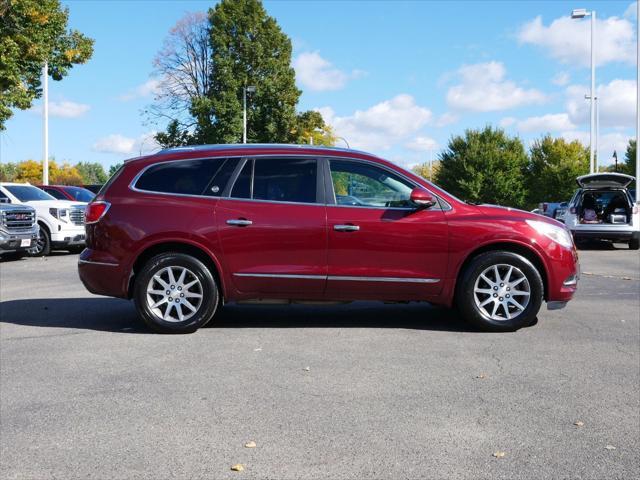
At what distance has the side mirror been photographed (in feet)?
22.6

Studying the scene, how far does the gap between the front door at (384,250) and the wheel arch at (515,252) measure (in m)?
0.24

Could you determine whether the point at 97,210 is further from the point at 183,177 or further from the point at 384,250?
the point at 384,250

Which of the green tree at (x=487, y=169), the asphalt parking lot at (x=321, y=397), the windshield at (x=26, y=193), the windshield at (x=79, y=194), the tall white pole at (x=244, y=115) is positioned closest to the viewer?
the asphalt parking lot at (x=321, y=397)

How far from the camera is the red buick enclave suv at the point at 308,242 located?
6980 millimetres

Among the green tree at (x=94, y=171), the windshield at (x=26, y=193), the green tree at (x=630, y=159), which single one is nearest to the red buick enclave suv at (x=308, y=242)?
the windshield at (x=26, y=193)

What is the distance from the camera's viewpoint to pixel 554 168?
5506 cm

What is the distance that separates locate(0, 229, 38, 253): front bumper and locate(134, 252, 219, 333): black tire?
31.0 ft

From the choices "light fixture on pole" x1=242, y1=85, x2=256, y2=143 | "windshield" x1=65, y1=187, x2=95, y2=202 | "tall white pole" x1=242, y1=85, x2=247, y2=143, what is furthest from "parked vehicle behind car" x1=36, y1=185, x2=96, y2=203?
"tall white pole" x1=242, y1=85, x2=247, y2=143

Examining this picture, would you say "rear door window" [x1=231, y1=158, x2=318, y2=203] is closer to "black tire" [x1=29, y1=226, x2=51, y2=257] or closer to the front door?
the front door

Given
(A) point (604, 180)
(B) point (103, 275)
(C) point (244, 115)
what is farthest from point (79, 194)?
(C) point (244, 115)

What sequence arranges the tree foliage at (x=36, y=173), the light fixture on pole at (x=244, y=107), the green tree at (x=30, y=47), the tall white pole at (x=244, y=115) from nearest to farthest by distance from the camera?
the green tree at (x=30, y=47) < the light fixture on pole at (x=244, y=107) < the tall white pole at (x=244, y=115) < the tree foliage at (x=36, y=173)

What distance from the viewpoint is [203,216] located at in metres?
7.01

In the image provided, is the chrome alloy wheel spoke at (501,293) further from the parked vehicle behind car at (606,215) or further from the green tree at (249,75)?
the green tree at (249,75)

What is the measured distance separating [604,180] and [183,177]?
14.8 m
